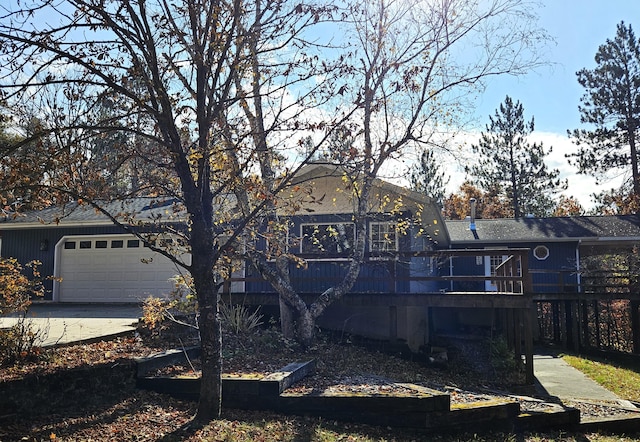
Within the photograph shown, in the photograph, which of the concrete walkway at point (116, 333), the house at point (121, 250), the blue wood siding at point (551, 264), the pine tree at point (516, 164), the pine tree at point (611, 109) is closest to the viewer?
the concrete walkway at point (116, 333)

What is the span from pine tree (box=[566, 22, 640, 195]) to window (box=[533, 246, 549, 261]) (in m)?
9.91

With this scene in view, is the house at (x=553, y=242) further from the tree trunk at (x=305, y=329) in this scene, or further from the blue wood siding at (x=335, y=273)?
the tree trunk at (x=305, y=329)

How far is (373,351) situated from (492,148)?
24.9 m

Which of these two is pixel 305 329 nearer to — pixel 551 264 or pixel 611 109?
pixel 551 264

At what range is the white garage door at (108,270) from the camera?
1491 cm

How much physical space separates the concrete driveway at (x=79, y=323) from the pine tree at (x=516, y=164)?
25.3m

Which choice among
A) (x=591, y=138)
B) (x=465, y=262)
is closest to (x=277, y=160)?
(x=465, y=262)

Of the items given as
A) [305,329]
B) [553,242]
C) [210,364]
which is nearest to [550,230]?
[553,242]

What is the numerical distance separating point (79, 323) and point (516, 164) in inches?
1123

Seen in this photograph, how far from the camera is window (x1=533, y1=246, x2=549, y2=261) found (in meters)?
20.0

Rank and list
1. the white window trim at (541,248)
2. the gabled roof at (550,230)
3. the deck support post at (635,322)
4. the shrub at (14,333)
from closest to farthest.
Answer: the shrub at (14,333) → the deck support post at (635,322) → the gabled roof at (550,230) → the white window trim at (541,248)

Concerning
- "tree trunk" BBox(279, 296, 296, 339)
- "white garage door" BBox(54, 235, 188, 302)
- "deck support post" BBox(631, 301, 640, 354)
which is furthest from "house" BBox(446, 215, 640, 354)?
"white garage door" BBox(54, 235, 188, 302)

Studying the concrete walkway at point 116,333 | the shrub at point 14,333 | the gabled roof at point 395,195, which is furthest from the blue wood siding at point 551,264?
the shrub at point 14,333

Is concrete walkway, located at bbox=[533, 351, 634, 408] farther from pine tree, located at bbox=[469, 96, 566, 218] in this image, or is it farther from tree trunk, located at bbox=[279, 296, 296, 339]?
pine tree, located at bbox=[469, 96, 566, 218]
